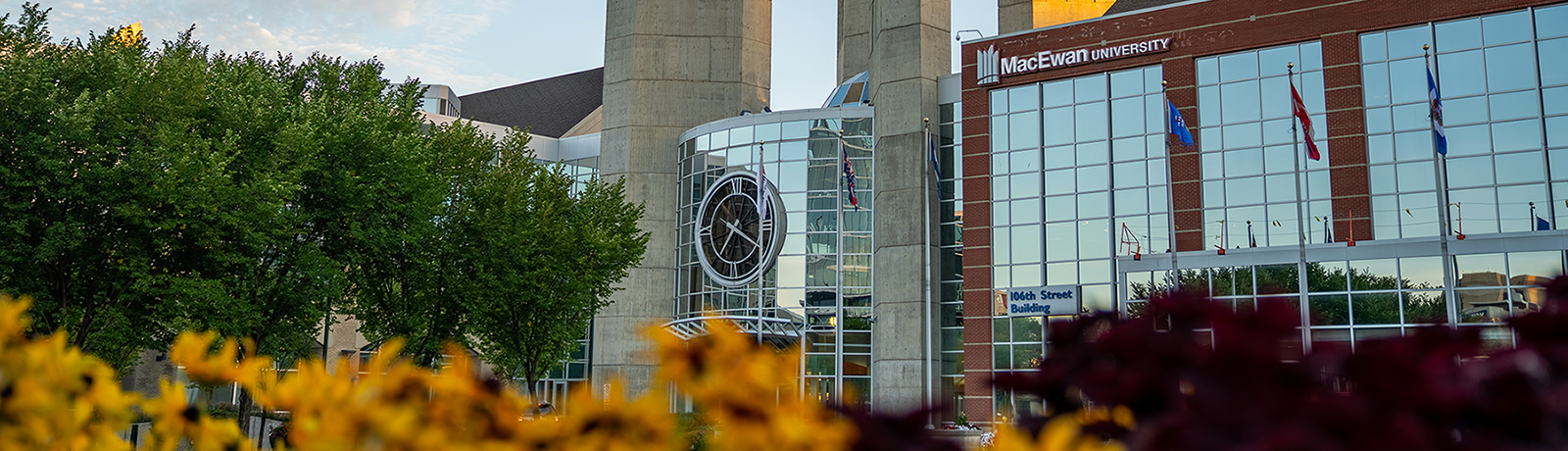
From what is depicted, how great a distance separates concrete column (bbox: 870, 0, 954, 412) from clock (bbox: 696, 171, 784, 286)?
169 inches

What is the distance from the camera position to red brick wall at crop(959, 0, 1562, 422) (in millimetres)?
35125

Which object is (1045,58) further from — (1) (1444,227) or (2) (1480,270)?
(2) (1480,270)

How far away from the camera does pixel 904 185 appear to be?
45281 mm

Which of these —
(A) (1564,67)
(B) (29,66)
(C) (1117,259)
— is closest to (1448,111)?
(A) (1564,67)

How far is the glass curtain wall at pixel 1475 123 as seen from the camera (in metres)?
32.8

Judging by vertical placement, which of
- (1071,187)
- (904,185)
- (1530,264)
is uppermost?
(904,185)

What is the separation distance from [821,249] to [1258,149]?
17.3m

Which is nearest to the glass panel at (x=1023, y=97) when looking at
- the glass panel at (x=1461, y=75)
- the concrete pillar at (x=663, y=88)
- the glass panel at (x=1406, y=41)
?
the glass panel at (x=1406, y=41)

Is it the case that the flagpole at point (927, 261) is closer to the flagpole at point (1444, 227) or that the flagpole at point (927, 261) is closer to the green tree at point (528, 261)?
the green tree at point (528, 261)

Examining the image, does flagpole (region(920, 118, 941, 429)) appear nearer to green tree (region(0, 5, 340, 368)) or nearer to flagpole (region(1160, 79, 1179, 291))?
flagpole (region(1160, 79, 1179, 291))

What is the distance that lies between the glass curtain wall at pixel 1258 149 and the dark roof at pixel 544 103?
4717 centimetres

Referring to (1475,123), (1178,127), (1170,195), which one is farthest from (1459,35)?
(1170,195)

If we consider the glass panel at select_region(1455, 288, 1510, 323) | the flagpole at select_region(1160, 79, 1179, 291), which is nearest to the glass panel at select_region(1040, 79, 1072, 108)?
the flagpole at select_region(1160, 79, 1179, 291)

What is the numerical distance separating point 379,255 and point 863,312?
23.3m
